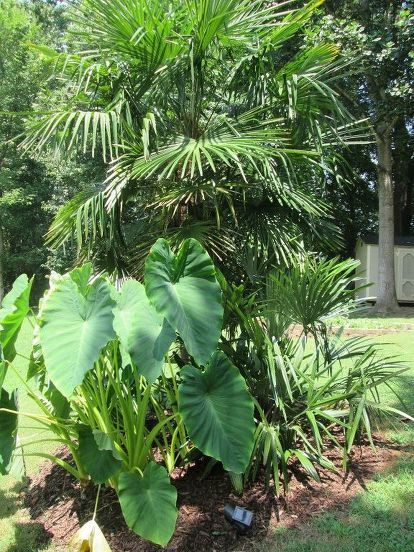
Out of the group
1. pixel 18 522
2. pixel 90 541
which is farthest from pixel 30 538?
pixel 90 541

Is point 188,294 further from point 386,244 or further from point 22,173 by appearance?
point 22,173

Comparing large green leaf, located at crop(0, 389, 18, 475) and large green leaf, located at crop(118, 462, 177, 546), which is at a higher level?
large green leaf, located at crop(0, 389, 18, 475)

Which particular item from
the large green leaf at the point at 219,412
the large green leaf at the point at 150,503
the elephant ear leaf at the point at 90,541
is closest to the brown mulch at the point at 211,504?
the large green leaf at the point at 150,503

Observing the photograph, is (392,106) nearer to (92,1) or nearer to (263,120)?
(263,120)

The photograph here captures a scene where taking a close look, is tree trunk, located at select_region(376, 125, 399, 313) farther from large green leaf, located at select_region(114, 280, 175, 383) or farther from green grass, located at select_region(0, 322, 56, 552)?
large green leaf, located at select_region(114, 280, 175, 383)

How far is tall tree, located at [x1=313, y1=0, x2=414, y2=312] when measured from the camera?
428 inches

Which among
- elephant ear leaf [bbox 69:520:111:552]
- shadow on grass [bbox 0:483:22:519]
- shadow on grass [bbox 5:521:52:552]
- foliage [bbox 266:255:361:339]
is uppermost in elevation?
foliage [bbox 266:255:361:339]

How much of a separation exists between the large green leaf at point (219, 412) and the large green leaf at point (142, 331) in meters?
0.25

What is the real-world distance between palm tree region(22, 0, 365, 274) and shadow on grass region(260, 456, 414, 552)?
68.8 inches

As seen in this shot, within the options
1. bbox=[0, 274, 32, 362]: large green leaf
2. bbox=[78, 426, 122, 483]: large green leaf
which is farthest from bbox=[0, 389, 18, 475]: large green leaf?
Answer: bbox=[78, 426, 122, 483]: large green leaf

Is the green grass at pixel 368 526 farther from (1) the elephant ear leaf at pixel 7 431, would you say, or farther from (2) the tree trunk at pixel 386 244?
(2) the tree trunk at pixel 386 244

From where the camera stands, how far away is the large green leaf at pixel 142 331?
8.18 feet

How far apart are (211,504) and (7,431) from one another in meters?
1.27

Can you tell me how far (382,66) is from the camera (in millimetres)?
11469
